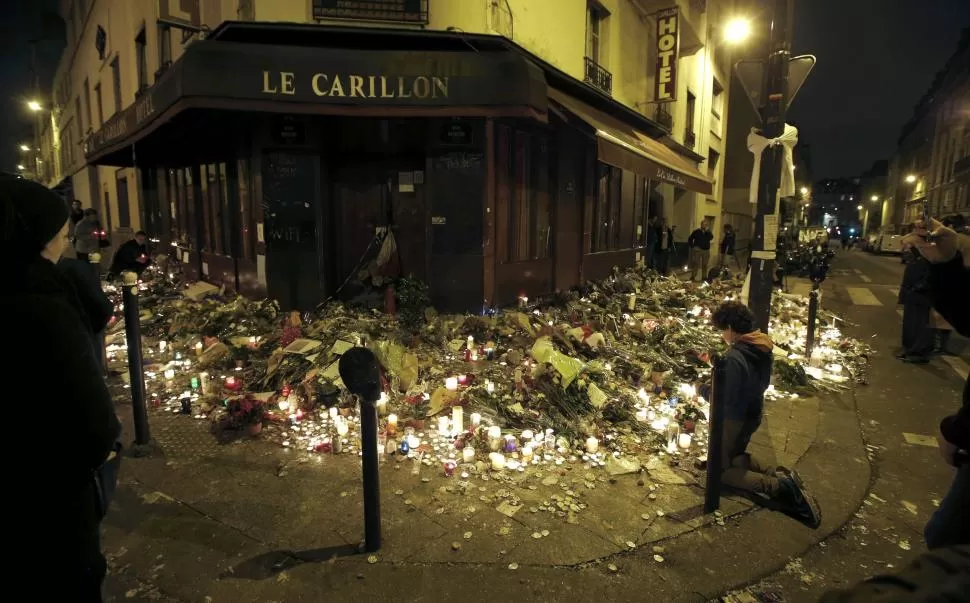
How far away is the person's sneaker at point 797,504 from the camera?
359 centimetres

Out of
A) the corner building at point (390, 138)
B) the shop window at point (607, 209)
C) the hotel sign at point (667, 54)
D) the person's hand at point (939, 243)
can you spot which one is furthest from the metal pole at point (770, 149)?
the hotel sign at point (667, 54)

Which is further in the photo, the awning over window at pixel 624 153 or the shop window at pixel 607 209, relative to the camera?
the shop window at pixel 607 209

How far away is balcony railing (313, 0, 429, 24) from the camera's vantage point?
24.5 ft

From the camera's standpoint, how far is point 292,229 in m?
8.18

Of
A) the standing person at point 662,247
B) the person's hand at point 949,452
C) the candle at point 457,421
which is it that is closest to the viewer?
the person's hand at point 949,452

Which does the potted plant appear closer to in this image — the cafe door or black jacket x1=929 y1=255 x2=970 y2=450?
the cafe door

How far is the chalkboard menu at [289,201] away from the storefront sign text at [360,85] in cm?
156

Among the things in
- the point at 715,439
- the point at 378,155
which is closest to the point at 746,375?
the point at 715,439

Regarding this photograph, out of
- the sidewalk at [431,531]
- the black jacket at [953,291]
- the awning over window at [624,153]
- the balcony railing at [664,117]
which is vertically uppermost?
the balcony railing at [664,117]

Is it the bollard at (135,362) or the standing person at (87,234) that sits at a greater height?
the standing person at (87,234)

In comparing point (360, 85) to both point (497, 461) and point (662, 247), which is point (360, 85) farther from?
point (662, 247)

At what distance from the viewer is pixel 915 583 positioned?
1042 mm

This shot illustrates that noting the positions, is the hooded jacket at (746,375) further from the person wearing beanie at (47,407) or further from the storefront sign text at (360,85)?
the storefront sign text at (360,85)

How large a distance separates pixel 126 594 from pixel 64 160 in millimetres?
32330
